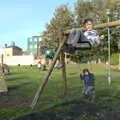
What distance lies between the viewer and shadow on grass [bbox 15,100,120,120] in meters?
13.7

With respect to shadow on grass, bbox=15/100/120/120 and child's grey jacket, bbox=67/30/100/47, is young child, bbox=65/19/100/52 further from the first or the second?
shadow on grass, bbox=15/100/120/120

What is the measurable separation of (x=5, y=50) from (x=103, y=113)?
170960mm

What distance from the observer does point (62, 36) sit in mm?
14969

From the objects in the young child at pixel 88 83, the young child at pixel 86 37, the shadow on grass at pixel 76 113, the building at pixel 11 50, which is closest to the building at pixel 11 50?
the building at pixel 11 50

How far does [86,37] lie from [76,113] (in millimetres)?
2411

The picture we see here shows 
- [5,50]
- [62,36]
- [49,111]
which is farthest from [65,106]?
[5,50]

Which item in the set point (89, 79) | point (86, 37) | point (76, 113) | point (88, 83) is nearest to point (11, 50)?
point (88, 83)

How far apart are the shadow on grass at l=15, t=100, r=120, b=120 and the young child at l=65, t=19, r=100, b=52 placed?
1958 mm

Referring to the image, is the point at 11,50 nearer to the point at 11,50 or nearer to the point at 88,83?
the point at 11,50

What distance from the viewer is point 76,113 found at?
48.0 ft

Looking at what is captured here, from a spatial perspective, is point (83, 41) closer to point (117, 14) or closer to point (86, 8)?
point (117, 14)

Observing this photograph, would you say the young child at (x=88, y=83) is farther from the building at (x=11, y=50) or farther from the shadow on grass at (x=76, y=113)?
the building at (x=11, y=50)

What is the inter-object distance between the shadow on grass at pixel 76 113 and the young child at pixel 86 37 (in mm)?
1958

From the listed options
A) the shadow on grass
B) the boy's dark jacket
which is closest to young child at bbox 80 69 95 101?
the boy's dark jacket
